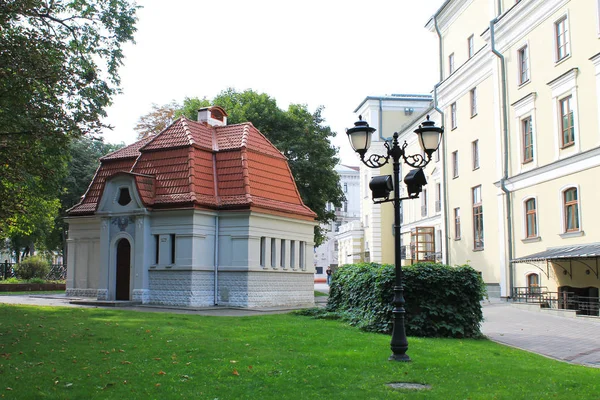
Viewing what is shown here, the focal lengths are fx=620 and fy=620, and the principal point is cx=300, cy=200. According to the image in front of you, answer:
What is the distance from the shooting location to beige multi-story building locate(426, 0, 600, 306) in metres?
24.4

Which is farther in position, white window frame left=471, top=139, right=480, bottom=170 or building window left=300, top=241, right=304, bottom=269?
white window frame left=471, top=139, right=480, bottom=170

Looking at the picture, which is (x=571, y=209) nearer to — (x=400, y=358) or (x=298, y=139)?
(x=400, y=358)

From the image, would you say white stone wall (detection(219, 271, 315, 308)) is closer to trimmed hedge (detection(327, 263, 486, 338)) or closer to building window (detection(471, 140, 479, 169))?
trimmed hedge (detection(327, 263, 486, 338))

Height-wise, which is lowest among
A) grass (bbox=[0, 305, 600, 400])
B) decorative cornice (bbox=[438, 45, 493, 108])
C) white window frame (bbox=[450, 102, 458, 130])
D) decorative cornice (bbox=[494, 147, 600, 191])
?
grass (bbox=[0, 305, 600, 400])

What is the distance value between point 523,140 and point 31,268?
32.2 metres

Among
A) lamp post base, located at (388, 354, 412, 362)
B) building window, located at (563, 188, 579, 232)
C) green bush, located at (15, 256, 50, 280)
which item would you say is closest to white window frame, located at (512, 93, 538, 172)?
building window, located at (563, 188, 579, 232)

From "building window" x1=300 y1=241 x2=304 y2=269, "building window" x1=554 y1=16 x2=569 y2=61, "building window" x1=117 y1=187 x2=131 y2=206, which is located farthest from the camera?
"building window" x1=300 y1=241 x2=304 y2=269

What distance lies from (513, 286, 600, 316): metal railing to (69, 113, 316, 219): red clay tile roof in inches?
416

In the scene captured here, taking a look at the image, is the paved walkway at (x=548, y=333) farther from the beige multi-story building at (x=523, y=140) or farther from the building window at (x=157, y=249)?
the building window at (x=157, y=249)

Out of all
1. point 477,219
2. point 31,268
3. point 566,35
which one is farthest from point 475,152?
point 31,268

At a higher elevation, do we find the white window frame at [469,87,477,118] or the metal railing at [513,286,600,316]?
the white window frame at [469,87,477,118]

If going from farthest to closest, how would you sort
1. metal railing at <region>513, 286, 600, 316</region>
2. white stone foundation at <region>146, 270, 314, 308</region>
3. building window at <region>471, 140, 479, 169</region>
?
building window at <region>471, 140, 479, 169</region>
white stone foundation at <region>146, 270, 314, 308</region>
metal railing at <region>513, 286, 600, 316</region>

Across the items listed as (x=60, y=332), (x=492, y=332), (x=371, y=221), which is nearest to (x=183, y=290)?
(x=60, y=332)

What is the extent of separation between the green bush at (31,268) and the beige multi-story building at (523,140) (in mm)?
27549
